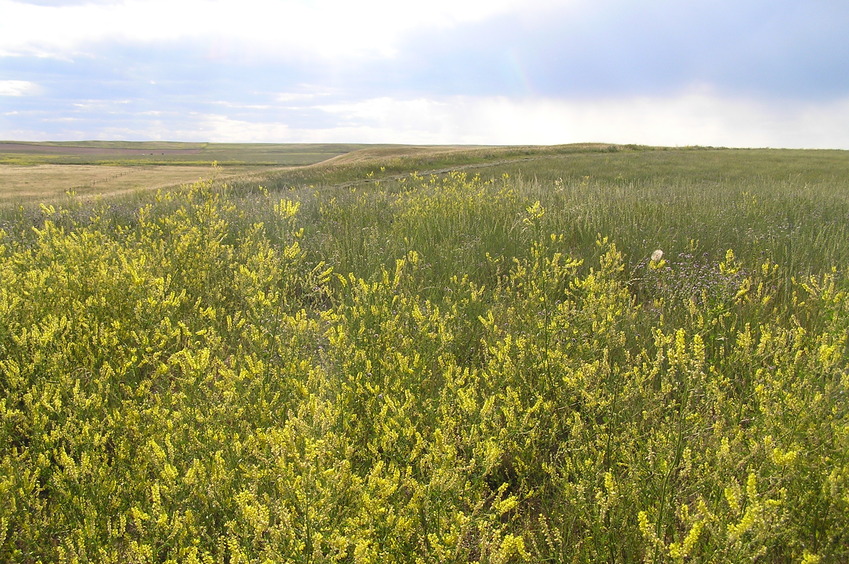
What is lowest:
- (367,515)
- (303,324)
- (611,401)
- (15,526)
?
(15,526)

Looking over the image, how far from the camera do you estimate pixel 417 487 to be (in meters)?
1.70

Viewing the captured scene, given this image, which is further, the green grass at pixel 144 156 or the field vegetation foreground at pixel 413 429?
the green grass at pixel 144 156

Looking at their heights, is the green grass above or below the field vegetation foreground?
above

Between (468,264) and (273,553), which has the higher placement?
(468,264)

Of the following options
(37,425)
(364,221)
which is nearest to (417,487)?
(37,425)

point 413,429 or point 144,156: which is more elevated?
point 144,156

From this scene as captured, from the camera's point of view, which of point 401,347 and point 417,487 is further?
point 401,347

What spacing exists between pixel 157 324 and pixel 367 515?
218cm

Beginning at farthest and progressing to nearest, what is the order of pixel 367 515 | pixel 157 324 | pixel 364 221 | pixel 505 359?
1. pixel 364 221
2. pixel 157 324
3. pixel 505 359
4. pixel 367 515

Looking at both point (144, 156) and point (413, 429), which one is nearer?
point (413, 429)

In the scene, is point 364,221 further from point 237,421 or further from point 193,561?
point 193,561

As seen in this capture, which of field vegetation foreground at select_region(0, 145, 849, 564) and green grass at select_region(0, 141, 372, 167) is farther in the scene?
green grass at select_region(0, 141, 372, 167)

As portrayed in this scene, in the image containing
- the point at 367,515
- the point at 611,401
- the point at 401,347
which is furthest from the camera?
the point at 401,347

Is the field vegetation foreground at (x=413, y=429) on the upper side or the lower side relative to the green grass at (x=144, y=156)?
lower
